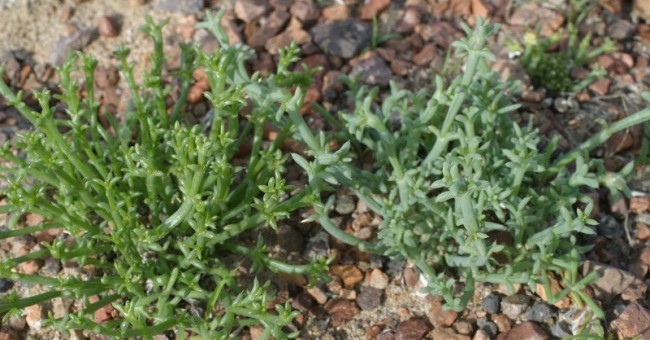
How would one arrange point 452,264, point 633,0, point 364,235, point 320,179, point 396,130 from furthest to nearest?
point 633,0 < point 396,130 < point 364,235 < point 452,264 < point 320,179

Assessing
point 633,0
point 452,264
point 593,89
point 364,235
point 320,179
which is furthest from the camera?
point 633,0

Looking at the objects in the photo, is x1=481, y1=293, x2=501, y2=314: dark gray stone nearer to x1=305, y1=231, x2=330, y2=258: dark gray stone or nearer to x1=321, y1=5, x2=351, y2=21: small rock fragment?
x1=305, y1=231, x2=330, y2=258: dark gray stone

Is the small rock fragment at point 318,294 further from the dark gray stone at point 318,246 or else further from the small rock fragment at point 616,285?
the small rock fragment at point 616,285

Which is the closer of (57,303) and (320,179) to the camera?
(320,179)

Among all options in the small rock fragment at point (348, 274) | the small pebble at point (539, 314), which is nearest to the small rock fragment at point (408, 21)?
the small rock fragment at point (348, 274)

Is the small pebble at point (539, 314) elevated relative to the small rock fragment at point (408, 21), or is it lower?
lower

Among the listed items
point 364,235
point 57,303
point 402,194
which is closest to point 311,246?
point 364,235

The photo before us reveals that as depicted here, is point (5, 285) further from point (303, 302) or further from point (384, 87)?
point (384, 87)

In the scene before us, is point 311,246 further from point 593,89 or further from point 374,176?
point 593,89
